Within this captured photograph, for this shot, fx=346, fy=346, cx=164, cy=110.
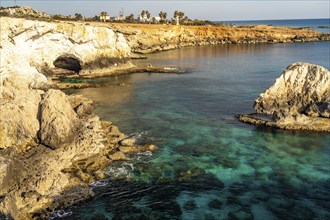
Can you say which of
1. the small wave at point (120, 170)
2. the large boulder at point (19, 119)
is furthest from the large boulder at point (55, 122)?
the small wave at point (120, 170)

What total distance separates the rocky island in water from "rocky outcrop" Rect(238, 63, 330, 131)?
0.12m

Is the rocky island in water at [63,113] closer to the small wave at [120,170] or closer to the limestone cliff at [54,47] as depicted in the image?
the limestone cliff at [54,47]

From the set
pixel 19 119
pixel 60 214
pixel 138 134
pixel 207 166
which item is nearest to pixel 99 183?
pixel 60 214

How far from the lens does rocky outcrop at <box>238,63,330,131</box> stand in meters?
42.3

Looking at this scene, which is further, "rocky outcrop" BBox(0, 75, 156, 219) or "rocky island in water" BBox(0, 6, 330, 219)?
"rocky island in water" BBox(0, 6, 330, 219)

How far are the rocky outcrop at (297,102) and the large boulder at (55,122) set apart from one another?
2254 cm

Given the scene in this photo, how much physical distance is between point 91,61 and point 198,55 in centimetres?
4824

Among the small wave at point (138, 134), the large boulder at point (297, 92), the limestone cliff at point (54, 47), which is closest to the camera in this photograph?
the small wave at point (138, 134)

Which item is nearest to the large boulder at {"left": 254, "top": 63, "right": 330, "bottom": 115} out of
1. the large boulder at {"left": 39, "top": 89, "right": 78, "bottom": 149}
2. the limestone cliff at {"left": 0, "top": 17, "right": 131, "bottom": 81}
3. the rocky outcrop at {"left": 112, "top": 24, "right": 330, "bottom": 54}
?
the large boulder at {"left": 39, "top": 89, "right": 78, "bottom": 149}

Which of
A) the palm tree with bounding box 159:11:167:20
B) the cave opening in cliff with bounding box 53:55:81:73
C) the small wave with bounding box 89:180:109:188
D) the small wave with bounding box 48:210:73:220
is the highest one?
the palm tree with bounding box 159:11:167:20

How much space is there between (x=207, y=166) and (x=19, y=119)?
1786cm

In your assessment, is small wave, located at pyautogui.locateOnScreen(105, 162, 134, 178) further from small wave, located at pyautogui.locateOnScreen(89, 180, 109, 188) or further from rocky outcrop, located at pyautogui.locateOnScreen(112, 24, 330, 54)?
rocky outcrop, located at pyautogui.locateOnScreen(112, 24, 330, 54)

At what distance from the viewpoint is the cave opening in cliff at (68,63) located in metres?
74.8

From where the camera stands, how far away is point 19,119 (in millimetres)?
31875
